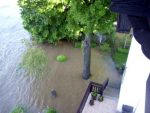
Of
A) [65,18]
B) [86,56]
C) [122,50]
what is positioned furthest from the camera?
[122,50]

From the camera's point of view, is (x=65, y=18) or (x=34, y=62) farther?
(x=65, y=18)

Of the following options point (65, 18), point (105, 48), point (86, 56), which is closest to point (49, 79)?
point (86, 56)

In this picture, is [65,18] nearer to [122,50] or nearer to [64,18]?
[64,18]

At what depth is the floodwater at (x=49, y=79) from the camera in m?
11.4

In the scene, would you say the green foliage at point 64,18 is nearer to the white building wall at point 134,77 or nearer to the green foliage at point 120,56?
the green foliage at point 120,56

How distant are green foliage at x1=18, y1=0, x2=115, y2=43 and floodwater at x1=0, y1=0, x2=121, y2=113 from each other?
1312 mm

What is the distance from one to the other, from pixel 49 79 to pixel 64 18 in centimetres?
348

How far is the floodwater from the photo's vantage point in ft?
37.3

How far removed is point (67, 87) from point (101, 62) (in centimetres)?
291

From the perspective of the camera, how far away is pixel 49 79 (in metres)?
12.7

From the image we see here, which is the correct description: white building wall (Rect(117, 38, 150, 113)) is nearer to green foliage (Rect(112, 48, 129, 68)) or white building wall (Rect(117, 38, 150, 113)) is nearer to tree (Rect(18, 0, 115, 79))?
tree (Rect(18, 0, 115, 79))

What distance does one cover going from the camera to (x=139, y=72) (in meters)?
7.36

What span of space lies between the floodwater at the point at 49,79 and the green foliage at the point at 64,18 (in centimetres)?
131

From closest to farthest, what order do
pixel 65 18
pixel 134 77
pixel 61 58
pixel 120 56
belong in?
pixel 134 77, pixel 65 18, pixel 120 56, pixel 61 58
